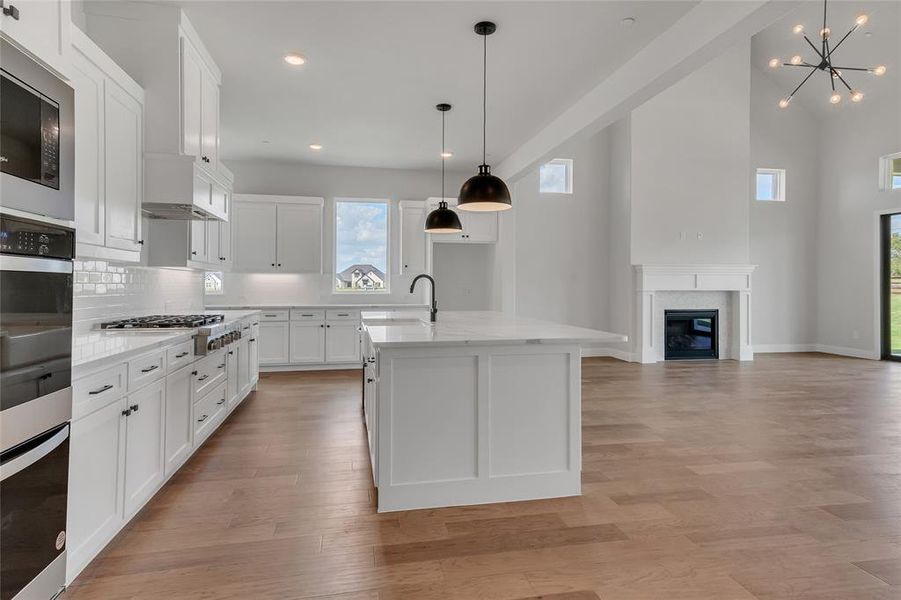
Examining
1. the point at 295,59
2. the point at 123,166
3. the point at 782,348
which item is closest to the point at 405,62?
the point at 295,59

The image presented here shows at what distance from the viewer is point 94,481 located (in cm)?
194

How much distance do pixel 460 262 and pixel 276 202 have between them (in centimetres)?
300

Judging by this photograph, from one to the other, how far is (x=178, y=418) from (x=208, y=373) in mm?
620

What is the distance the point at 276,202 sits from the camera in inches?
257

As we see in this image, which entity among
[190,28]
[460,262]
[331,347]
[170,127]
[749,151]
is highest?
[749,151]

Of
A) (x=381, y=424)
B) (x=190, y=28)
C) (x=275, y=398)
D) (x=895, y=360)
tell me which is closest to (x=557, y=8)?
(x=190, y=28)

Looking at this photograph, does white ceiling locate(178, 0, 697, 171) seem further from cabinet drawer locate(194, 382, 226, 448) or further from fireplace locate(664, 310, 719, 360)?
fireplace locate(664, 310, 719, 360)

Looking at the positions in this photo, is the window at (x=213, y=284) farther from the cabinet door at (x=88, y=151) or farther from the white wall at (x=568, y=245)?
the white wall at (x=568, y=245)

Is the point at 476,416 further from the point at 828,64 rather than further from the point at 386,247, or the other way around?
the point at 828,64

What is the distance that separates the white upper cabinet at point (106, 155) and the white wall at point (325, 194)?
3845 mm

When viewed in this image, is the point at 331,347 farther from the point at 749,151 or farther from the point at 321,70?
the point at 749,151

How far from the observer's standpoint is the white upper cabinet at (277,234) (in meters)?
6.41

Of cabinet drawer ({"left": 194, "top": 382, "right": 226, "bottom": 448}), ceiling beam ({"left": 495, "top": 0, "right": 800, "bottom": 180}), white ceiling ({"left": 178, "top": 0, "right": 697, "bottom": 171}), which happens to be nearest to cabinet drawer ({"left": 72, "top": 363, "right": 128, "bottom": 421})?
cabinet drawer ({"left": 194, "top": 382, "right": 226, "bottom": 448})

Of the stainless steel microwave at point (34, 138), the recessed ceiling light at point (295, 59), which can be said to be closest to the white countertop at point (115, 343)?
the stainless steel microwave at point (34, 138)
